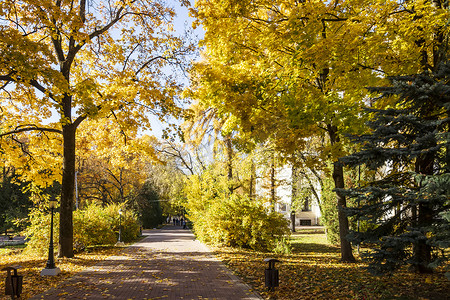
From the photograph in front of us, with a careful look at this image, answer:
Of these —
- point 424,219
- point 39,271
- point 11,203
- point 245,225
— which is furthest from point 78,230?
point 11,203

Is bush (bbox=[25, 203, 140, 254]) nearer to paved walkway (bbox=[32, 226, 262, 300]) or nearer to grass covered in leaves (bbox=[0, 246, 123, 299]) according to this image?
grass covered in leaves (bbox=[0, 246, 123, 299])

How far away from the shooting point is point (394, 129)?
6.21 metres

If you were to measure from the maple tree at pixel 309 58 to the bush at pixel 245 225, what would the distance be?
4434 millimetres

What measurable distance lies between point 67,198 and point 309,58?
10.6m

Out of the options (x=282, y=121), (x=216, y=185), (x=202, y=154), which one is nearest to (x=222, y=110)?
(x=282, y=121)

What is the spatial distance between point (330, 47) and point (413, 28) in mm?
1904

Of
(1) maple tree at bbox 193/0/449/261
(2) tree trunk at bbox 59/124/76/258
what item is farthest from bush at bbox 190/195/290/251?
(2) tree trunk at bbox 59/124/76/258

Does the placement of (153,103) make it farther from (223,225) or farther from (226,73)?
(223,225)

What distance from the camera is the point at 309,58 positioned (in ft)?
30.0

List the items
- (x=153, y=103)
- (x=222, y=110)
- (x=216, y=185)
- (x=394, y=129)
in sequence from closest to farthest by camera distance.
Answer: (x=394, y=129)
(x=222, y=110)
(x=153, y=103)
(x=216, y=185)

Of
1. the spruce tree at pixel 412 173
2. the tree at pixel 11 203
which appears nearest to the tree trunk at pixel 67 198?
the spruce tree at pixel 412 173

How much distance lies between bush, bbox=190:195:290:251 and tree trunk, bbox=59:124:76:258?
281 inches

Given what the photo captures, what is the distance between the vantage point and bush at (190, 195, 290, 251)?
51.9 ft

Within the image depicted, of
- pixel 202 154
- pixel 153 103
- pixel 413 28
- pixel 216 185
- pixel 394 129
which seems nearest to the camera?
pixel 394 129
